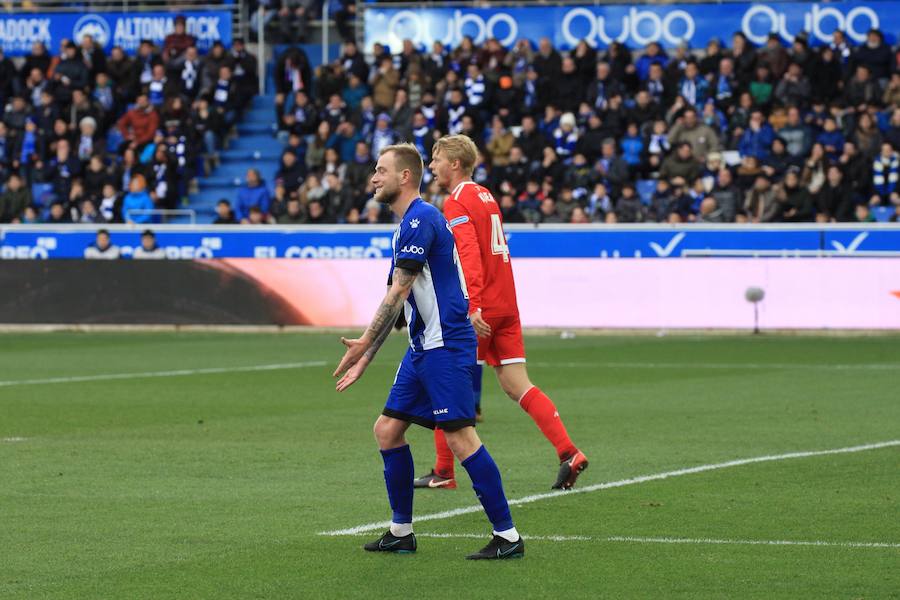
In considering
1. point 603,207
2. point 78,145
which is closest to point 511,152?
point 603,207

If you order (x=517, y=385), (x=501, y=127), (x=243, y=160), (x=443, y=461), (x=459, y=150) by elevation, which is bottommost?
(x=243, y=160)

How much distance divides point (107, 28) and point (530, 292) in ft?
50.7

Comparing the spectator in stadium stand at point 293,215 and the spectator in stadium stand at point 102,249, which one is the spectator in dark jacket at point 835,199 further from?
the spectator in stadium stand at point 102,249

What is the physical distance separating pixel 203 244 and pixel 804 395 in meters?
15.0

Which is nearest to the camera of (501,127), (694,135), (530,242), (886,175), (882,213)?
(882,213)

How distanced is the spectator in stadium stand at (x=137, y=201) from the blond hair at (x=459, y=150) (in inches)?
892

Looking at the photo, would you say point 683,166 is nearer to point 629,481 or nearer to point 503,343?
point 503,343

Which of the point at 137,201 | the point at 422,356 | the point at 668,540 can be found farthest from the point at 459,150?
the point at 137,201

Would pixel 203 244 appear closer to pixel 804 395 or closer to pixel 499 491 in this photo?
pixel 804 395

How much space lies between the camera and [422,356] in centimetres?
796

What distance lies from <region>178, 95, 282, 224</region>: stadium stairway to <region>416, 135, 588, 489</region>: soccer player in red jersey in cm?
2276

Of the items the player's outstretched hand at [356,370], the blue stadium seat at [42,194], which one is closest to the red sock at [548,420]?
the player's outstretched hand at [356,370]

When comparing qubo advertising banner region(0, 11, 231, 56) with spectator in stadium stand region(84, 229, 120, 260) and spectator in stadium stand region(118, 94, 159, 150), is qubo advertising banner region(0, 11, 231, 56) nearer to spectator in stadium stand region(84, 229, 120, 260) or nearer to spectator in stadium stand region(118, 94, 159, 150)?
spectator in stadium stand region(118, 94, 159, 150)

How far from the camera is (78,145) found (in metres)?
34.8
